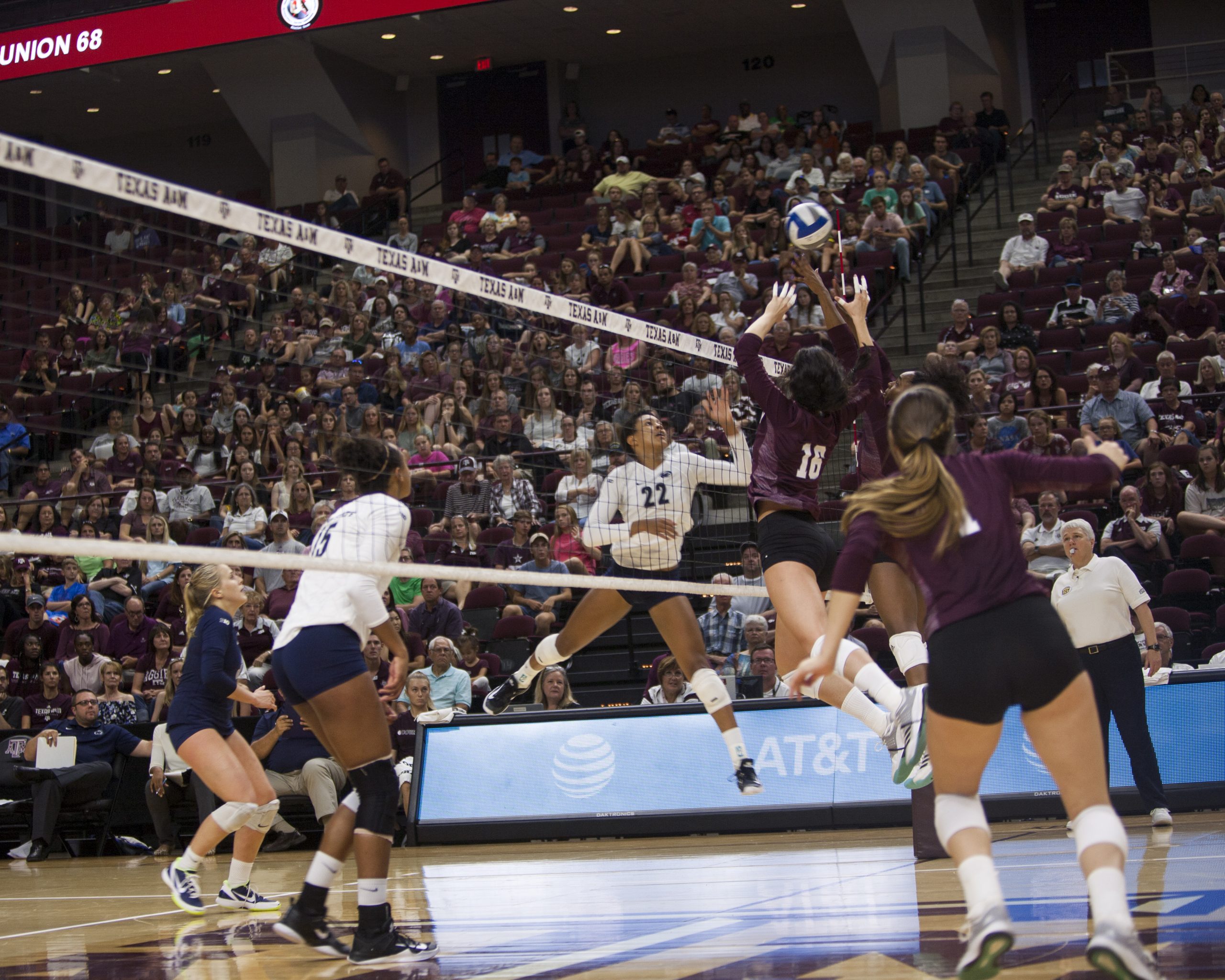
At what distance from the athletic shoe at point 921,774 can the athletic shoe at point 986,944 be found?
1.88 metres

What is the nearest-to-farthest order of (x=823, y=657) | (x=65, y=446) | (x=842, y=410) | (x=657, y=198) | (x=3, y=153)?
(x=823, y=657) < (x=3, y=153) < (x=842, y=410) < (x=65, y=446) < (x=657, y=198)

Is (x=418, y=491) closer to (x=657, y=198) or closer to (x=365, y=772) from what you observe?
(x=657, y=198)

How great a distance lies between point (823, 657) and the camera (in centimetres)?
408

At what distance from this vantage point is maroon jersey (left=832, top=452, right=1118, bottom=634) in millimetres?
3859

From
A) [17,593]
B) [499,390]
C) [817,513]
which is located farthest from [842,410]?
[17,593]

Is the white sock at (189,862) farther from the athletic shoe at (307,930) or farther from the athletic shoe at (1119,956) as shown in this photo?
the athletic shoe at (1119,956)

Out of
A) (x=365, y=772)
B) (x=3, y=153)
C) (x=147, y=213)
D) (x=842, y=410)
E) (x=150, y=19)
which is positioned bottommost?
(x=365, y=772)

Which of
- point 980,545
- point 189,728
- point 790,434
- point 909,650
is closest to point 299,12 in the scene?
point 189,728

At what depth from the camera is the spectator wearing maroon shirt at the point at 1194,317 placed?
1401cm

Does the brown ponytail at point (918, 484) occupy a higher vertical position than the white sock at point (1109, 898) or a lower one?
higher

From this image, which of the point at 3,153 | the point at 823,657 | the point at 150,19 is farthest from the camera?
the point at 150,19

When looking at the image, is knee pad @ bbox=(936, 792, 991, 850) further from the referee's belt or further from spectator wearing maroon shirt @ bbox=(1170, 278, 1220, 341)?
spectator wearing maroon shirt @ bbox=(1170, 278, 1220, 341)

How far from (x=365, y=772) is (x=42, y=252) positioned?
904 inches

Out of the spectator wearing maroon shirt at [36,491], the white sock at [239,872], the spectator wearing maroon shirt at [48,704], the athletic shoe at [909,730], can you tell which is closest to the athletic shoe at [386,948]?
the athletic shoe at [909,730]
